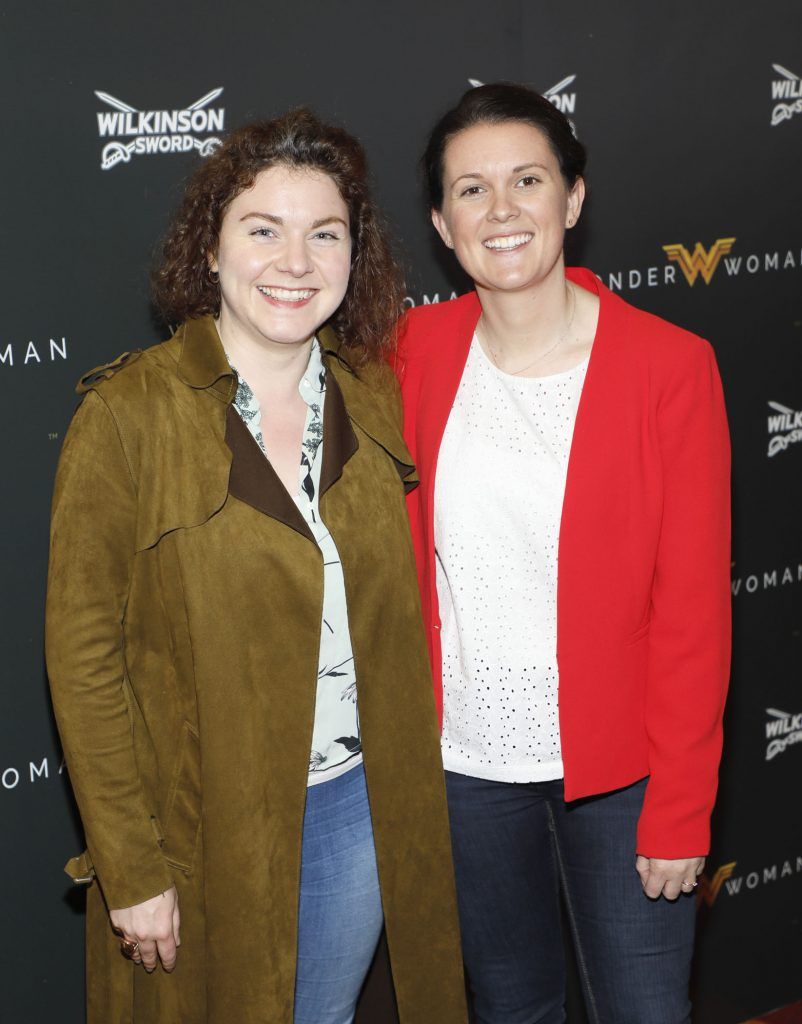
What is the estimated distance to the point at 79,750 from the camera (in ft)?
5.77

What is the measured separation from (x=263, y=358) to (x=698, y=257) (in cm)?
142

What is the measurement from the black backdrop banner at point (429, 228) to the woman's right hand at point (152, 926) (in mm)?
654

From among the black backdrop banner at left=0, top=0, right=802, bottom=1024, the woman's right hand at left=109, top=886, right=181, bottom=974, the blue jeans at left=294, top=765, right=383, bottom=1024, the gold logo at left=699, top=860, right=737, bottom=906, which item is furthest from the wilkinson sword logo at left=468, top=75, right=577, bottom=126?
the gold logo at left=699, top=860, right=737, bottom=906

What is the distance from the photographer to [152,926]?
184cm

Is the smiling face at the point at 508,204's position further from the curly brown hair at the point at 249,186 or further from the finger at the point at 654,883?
the finger at the point at 654,883

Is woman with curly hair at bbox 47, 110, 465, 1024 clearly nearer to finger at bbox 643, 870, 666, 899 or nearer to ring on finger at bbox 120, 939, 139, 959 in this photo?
ring on finger at bbox 120, 939, 139, 959

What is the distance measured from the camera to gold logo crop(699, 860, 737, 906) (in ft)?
10.7

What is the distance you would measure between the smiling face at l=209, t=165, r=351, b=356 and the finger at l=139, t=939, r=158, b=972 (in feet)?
2.98

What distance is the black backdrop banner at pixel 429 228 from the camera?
221cm

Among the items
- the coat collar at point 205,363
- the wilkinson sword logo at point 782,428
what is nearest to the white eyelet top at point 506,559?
the coat collar at point 205,363

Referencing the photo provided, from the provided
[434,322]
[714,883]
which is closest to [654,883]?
[434,322]

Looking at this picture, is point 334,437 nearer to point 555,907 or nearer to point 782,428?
point 555,907

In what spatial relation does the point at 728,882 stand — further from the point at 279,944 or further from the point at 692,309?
the point at 279,944

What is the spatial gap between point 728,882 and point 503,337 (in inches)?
75.4
